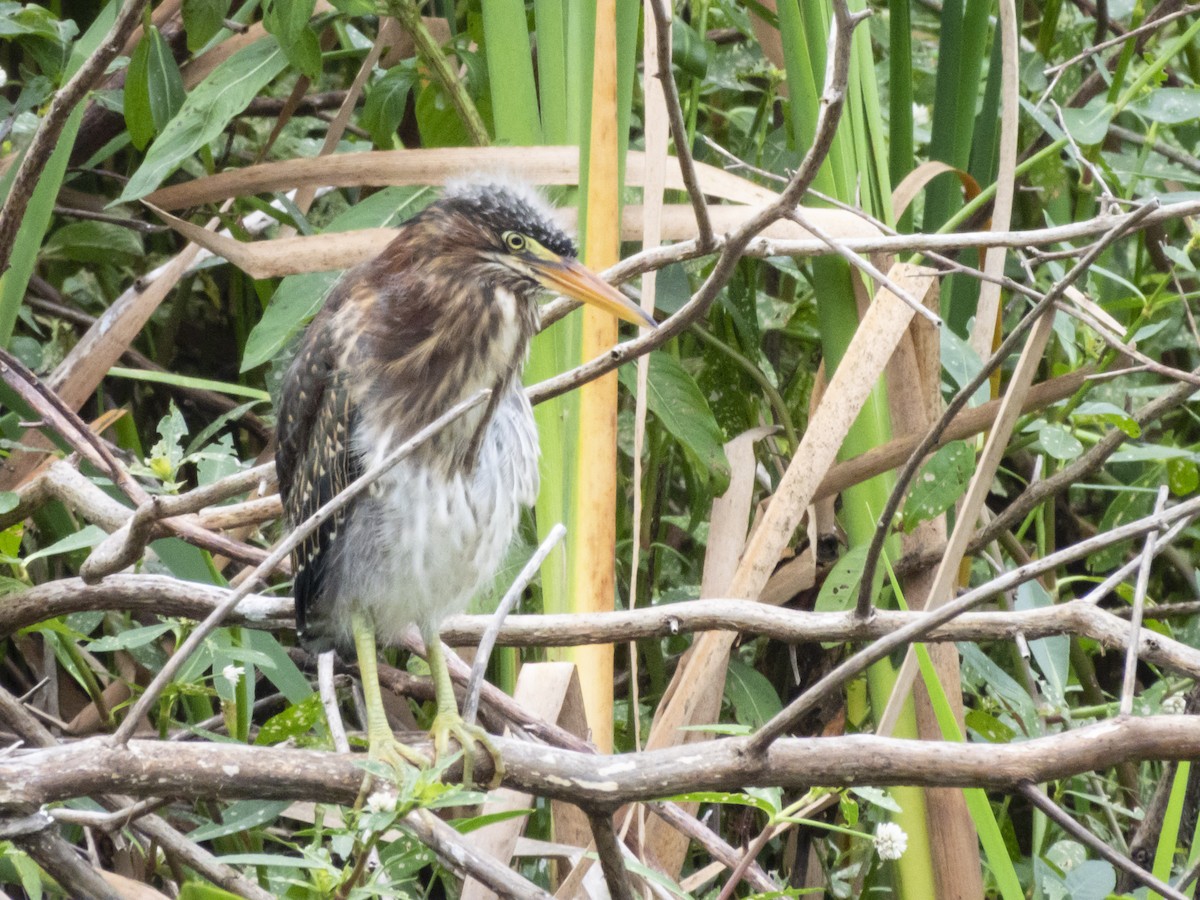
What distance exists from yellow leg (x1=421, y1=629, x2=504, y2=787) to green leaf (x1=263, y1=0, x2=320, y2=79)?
997 mm

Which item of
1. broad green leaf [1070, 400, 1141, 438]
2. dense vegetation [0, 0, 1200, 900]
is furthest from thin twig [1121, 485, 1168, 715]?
broad green leaf [1070, 400, 1141, 438]

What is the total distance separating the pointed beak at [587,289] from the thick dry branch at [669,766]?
1.93 ft

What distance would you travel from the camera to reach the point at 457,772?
1.91 m

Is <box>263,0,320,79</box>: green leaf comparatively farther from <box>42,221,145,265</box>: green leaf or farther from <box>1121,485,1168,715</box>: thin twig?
<box>1121,485,1168,715</box>: thin twig

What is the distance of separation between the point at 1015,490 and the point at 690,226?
1524mm

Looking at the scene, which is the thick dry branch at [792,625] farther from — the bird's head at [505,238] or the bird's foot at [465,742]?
the bird's head at [505,238]

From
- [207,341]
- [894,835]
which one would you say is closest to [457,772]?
[894,835]

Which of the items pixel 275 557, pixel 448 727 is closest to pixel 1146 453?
pixel 448 727

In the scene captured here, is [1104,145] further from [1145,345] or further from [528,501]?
[528,501]

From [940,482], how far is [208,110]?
1391 millimetres

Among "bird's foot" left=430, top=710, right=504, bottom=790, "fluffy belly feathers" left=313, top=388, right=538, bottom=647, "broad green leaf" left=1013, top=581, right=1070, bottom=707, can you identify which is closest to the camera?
"bird's foot" left=430, top=710, right=504, bottom=790

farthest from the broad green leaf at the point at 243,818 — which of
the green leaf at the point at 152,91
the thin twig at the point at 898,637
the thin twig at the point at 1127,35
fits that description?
the thin twig at the point at 1127,35

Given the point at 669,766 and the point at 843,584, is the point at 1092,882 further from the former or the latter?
the point at 669,766

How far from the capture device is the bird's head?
1938 millimetres
